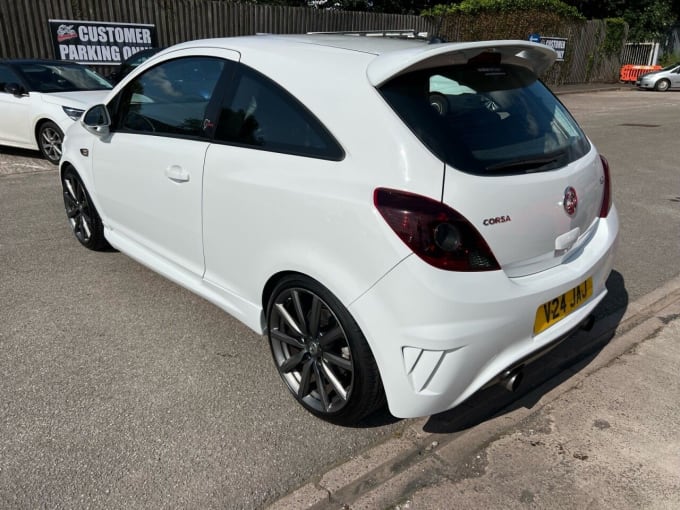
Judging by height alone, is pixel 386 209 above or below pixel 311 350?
above

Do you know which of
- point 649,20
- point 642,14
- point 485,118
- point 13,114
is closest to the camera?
point 485,118

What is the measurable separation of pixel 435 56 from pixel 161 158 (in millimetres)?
1686

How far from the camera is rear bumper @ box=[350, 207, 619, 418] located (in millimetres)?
1987

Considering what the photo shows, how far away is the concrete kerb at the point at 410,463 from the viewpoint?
218cm

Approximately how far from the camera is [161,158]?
122 inches

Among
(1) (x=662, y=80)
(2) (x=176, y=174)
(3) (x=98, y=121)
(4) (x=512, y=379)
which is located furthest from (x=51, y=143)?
(1) (x=662, y=80)

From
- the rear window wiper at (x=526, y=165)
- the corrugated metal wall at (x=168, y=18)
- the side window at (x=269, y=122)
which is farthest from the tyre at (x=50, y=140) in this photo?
the rear window wiper at (x=526, y=165)

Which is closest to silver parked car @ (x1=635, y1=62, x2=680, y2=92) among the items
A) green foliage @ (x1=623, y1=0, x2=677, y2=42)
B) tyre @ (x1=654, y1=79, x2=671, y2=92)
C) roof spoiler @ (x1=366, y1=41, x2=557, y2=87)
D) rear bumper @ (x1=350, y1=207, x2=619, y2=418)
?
tyre @ (x1=654, y1=79, x2=671, y2=92)

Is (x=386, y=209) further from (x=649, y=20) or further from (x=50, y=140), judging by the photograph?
(x=649, y=20)

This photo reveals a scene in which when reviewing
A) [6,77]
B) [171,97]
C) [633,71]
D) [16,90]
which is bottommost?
[633,71]

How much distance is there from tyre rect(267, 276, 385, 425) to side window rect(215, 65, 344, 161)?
57cm

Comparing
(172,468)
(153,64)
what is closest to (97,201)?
(153,64)

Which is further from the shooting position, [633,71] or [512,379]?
[633,71]

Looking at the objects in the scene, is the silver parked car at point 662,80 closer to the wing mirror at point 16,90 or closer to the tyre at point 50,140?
the tyre at point 50,140
